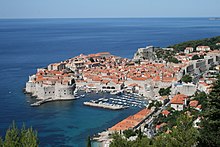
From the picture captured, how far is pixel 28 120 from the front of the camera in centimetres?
1720

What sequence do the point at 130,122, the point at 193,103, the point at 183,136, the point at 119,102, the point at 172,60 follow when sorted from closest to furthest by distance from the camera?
the point at 183,136, the point at 130,122, the point at 193,103, the point at 119,102, the point at 172,60

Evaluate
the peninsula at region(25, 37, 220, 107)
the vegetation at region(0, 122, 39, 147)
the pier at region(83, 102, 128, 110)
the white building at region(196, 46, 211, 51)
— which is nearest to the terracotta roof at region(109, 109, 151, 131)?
the pier at region(83, 102, 128, 110)

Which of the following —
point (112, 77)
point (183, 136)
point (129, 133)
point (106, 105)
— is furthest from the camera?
point (112, 77)

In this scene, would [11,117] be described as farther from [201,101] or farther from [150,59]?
[150,59]

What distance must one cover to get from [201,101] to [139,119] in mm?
2969

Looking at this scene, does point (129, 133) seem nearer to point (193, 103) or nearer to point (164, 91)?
point (193, 103)

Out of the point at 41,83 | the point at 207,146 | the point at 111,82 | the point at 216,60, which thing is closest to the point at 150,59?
the point at 216,60

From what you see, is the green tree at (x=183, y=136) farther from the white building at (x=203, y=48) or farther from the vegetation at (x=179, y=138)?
the white building at (x=203, y=48)

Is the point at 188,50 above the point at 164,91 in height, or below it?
above

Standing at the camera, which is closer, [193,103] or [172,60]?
[193,103]

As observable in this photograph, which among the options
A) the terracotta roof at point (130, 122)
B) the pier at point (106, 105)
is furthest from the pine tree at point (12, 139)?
the pier at point (106, 105)

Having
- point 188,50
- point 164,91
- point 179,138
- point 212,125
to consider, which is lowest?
point 164,91

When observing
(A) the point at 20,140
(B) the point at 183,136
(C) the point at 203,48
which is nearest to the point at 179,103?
(B) the point at 183,136

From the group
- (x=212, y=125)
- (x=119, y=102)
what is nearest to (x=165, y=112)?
(x=119, y=102)
